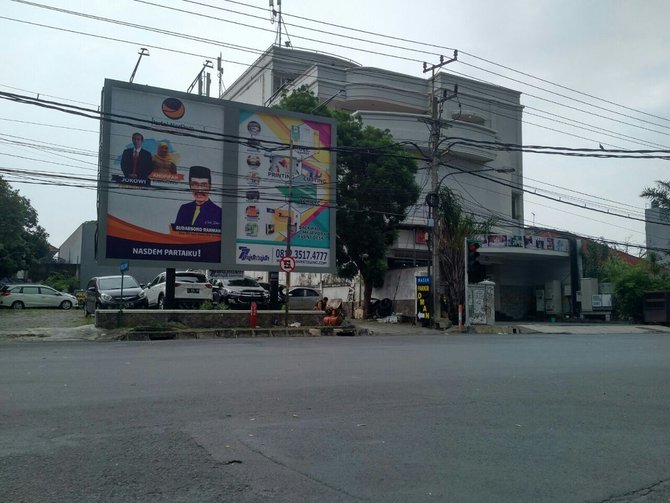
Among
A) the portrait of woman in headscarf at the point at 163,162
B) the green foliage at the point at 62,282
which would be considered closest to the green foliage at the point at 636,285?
the portrait of woman in headscarf at the point at 163,162

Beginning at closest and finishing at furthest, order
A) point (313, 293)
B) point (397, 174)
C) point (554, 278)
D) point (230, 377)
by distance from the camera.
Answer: point (230, 377) → point (397, 174) → point (313, 293) → point (554, 278)

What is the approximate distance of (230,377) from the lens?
400 inches

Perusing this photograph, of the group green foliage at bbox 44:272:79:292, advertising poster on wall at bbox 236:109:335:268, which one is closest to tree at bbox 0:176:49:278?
green foliage at bbox 44:272:79:292

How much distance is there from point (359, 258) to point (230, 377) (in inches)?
884

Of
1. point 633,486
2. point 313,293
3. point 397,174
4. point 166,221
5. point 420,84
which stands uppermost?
point 420,84

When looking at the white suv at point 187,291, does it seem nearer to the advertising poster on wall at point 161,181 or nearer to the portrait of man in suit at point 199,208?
the advertising poster on wall at point 161,181

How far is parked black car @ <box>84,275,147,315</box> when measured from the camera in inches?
1007

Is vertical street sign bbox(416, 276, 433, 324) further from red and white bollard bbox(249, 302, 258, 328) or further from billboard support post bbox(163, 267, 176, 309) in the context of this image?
billboard support post bbox(163, 267, 176, 309)

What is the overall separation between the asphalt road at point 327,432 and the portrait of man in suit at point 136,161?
42.7ft

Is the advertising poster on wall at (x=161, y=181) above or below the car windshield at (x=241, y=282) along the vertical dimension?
above

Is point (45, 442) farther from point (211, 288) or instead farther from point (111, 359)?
point (211, 288)

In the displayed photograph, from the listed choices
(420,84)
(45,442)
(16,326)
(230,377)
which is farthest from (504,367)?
(420,84)

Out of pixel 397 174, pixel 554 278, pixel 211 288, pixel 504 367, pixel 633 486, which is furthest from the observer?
pixel 554 278

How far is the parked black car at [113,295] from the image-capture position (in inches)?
1007
